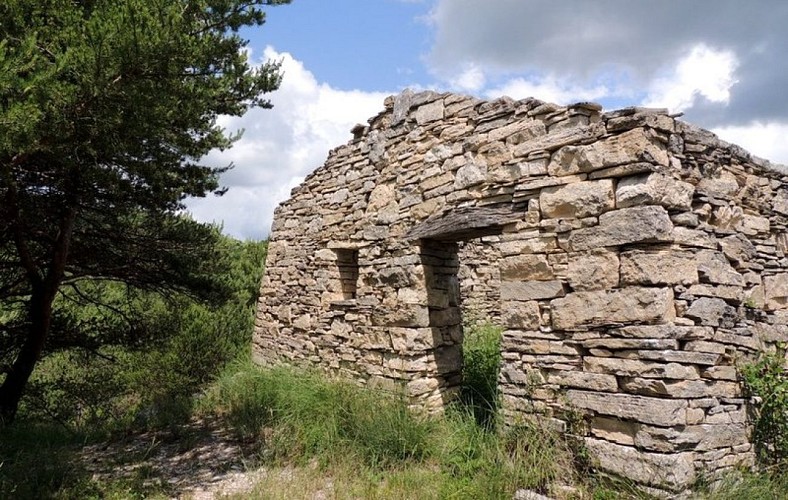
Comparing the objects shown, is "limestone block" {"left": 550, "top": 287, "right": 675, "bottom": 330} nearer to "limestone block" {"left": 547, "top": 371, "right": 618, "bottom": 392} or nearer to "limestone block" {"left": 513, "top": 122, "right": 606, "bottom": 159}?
"limestone block" {"left": 547, "top": 371, "right": 618, "bottom": 392}

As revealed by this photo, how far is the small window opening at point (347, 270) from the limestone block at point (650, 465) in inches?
149

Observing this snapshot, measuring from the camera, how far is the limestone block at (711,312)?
363cm

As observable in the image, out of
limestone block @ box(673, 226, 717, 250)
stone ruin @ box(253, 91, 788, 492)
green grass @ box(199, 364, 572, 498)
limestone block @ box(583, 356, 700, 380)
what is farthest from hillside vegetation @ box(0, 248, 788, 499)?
limestone block @ box(673, 226, 717, 250)

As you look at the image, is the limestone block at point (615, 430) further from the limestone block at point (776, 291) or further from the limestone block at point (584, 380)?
the limestone block at point (776, 291)

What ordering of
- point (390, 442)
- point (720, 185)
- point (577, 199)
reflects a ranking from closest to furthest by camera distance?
point (577, 199), point (720, 185), point (390, 442)

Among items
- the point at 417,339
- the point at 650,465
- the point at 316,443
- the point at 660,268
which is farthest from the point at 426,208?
the point at 650,465

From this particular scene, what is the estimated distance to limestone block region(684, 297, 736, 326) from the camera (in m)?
3.63

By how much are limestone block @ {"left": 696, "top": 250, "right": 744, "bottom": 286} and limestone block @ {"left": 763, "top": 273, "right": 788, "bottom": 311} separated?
599 millimetres

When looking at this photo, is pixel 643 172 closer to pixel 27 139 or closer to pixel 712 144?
pixel 712 144

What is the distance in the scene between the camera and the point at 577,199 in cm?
401

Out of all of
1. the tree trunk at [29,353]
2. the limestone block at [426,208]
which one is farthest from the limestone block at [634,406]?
the tree trunk at [29,353]

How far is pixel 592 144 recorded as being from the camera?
3998 mm

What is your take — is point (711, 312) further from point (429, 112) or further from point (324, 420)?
point (324, 420)

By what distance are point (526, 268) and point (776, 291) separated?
2.07 meters
